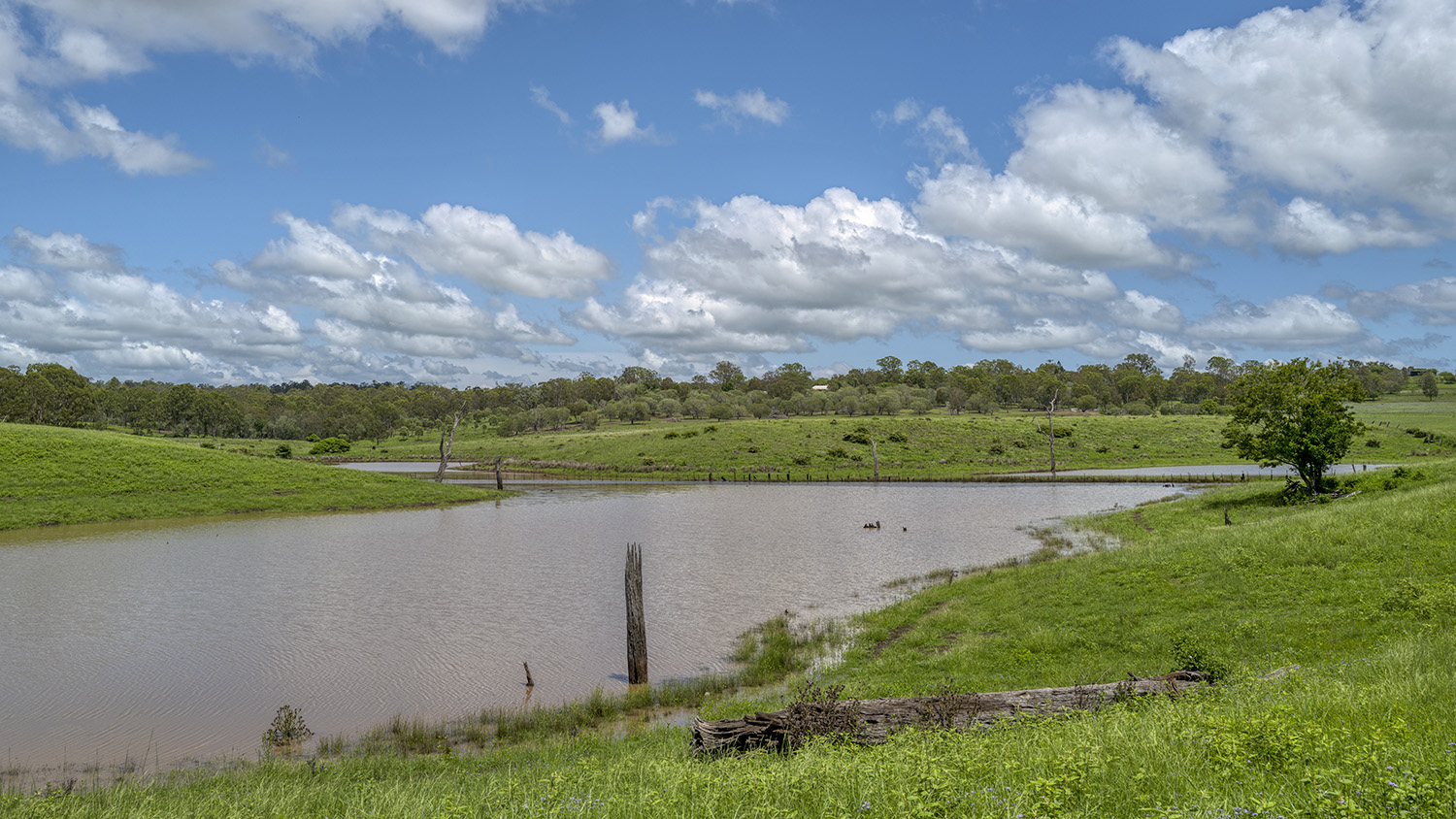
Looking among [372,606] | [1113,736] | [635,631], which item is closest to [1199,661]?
[1113,736]

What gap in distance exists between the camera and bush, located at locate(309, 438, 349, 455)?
11413 centimetres

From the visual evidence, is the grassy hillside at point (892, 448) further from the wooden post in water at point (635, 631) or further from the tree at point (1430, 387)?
the tree at point (1430, 387)

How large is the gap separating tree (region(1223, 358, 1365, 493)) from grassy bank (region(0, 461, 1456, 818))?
40.6 feet

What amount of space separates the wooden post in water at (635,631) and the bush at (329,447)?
112 metres

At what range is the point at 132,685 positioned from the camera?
16.7m

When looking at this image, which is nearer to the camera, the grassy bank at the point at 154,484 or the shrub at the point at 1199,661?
the shrub at the point at 1199,661

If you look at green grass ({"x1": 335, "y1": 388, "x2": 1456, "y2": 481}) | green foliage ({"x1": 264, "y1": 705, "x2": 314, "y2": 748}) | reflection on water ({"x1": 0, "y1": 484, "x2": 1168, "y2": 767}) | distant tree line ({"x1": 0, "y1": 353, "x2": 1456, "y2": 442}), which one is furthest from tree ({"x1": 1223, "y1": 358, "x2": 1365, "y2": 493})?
distant tree line ({"x1": 0, "y1": 353, "x2": 1456, "y2": 442})

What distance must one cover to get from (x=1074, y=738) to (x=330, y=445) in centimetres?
12861

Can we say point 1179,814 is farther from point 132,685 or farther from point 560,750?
point 132,685

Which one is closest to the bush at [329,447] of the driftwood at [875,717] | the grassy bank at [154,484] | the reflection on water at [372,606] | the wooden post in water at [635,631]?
the grassy bank at [154,484]

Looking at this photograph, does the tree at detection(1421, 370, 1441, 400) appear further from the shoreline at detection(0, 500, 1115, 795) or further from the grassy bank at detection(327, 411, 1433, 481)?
the shoreline at detection(0, 500, 1115, 795)

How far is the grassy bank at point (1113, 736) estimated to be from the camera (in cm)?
565

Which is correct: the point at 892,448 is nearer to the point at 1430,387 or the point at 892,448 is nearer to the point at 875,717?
the point at 875,717

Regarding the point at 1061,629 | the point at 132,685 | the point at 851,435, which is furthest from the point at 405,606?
the point at 851,435
